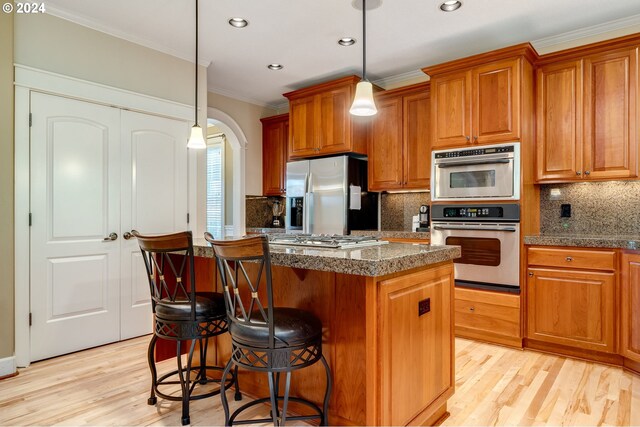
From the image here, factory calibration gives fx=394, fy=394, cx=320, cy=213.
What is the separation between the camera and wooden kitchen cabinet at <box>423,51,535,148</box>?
315 cm

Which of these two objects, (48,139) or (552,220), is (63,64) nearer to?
(48,139)

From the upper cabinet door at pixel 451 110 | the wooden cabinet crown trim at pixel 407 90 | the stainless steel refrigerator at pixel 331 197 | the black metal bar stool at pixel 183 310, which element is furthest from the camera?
the stainless steel refrigerator at pixel 331 197

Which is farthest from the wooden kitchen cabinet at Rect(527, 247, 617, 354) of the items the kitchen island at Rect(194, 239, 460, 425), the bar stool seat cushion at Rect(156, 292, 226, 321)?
the bar stool seat cushion at Rect(156, 292, 226, 321)

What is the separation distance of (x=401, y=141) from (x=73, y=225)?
3103 millimetres

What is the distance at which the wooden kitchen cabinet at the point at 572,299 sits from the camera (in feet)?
9.21

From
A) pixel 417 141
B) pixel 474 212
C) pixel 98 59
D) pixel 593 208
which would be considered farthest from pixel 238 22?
pixel 593 208

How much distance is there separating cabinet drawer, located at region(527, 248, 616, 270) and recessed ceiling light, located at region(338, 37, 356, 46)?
2.33 meters

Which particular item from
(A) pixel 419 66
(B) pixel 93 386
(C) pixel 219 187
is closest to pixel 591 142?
(A) pixel 419 66

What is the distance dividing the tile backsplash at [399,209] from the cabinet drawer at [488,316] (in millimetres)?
1162

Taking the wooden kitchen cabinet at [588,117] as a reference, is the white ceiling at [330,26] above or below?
above

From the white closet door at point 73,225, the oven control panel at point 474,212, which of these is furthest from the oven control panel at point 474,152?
the white closet door at point 73,225

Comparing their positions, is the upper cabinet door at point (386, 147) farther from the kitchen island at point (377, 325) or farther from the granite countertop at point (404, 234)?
the kitchen island at point (377, 325)

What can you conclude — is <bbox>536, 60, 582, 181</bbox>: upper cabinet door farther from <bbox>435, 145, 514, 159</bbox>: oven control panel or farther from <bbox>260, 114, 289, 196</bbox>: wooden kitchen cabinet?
<bbox>260, 114, 289, 196</bbox>: wooden kitchen cabinet

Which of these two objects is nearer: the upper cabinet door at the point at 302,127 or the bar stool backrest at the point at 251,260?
the bar stool backrest at the point at 251,260
